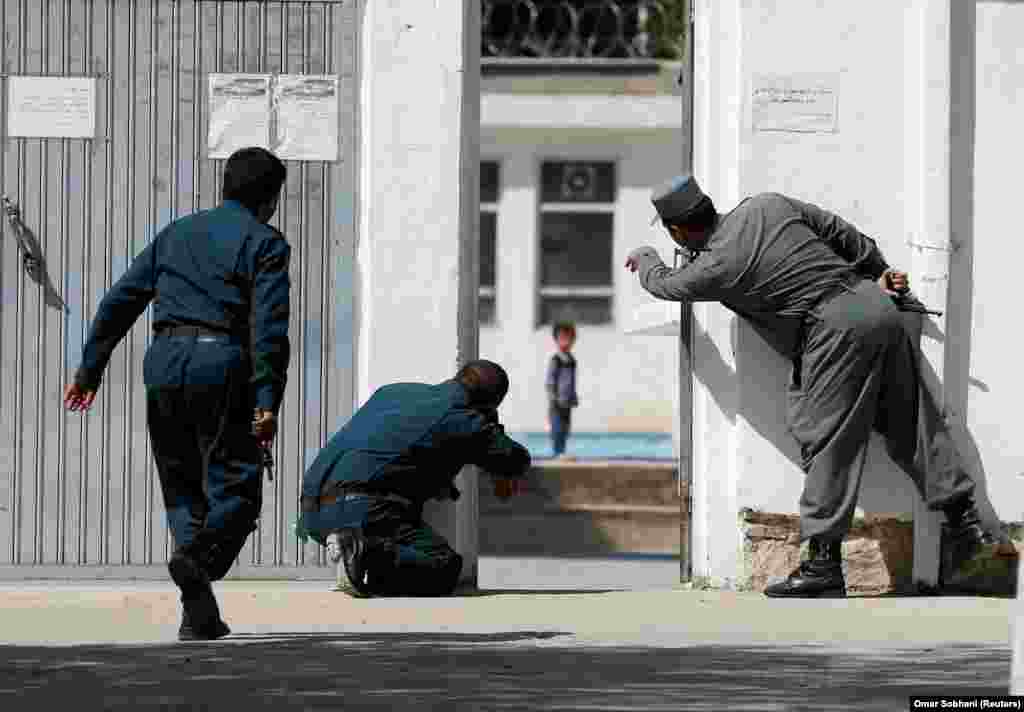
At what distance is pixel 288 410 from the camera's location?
12.2m

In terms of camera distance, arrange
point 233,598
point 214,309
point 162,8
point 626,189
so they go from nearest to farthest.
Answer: point 214,309
point 233,598
point 162,8
point 626,189

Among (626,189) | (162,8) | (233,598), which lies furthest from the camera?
(626,189)

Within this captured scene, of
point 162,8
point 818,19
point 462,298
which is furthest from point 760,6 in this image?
point 162,8

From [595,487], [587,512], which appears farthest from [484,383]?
[595,487]

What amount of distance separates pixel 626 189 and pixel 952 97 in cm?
1829

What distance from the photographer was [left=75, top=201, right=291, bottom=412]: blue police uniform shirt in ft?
31.1

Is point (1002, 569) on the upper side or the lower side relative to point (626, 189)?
lower

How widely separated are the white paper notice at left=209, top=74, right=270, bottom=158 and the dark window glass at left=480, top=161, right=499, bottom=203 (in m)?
17.9

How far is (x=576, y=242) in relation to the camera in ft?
101

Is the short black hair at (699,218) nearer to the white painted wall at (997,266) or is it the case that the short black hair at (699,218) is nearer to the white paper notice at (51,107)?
the white painted wall at (997,266)

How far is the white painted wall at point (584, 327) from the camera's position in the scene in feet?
98.3

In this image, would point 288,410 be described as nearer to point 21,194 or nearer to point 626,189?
point 21,194

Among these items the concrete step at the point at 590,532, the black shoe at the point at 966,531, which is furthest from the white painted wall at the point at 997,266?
the concrete step at the point at 590,532

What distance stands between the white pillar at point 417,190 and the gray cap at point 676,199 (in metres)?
0.98
